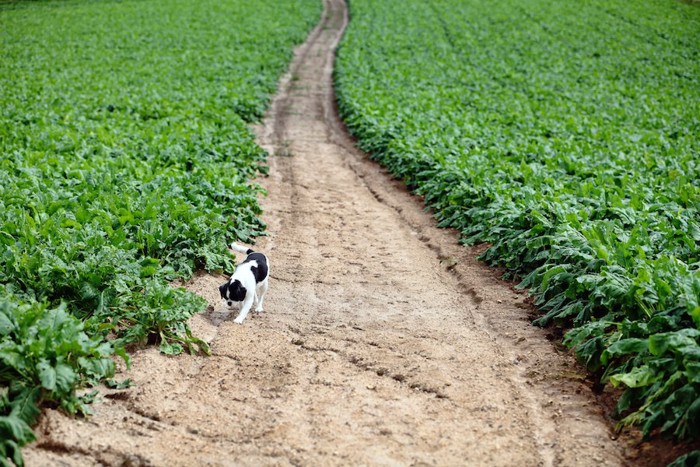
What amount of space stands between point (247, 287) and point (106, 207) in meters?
3.05

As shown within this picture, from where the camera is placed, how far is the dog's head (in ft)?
24.2

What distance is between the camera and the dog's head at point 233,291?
7.39 m

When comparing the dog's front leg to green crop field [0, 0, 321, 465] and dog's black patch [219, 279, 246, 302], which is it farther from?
green crop field [0, 0, 321, 465]

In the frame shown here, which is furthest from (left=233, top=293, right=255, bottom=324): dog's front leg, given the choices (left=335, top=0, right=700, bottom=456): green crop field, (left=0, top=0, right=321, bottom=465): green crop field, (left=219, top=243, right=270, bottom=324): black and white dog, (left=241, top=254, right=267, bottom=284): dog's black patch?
(left=335, top=0, right=700, bottom=456): green crop field

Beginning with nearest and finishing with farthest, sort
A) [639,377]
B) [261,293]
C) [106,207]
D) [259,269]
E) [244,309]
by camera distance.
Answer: [639,377]
[244,309]
[259,269]
[261,293]
[106,207]

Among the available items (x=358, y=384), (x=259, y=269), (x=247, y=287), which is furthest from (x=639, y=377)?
(x=259, y=269)

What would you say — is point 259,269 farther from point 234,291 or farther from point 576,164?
point 576,164

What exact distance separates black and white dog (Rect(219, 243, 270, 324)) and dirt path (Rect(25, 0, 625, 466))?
0.21 meters

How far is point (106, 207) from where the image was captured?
9.34 metres

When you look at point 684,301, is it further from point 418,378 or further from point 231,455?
point 231,455

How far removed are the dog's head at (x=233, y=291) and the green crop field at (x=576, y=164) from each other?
11.2 ft

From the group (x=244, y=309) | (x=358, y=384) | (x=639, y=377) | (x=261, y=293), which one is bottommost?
(x=261, y=293)

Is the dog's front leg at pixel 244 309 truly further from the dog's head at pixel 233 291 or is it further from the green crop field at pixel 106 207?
the green crop field at pixel 106 207

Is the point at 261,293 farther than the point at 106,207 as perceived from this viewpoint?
No
